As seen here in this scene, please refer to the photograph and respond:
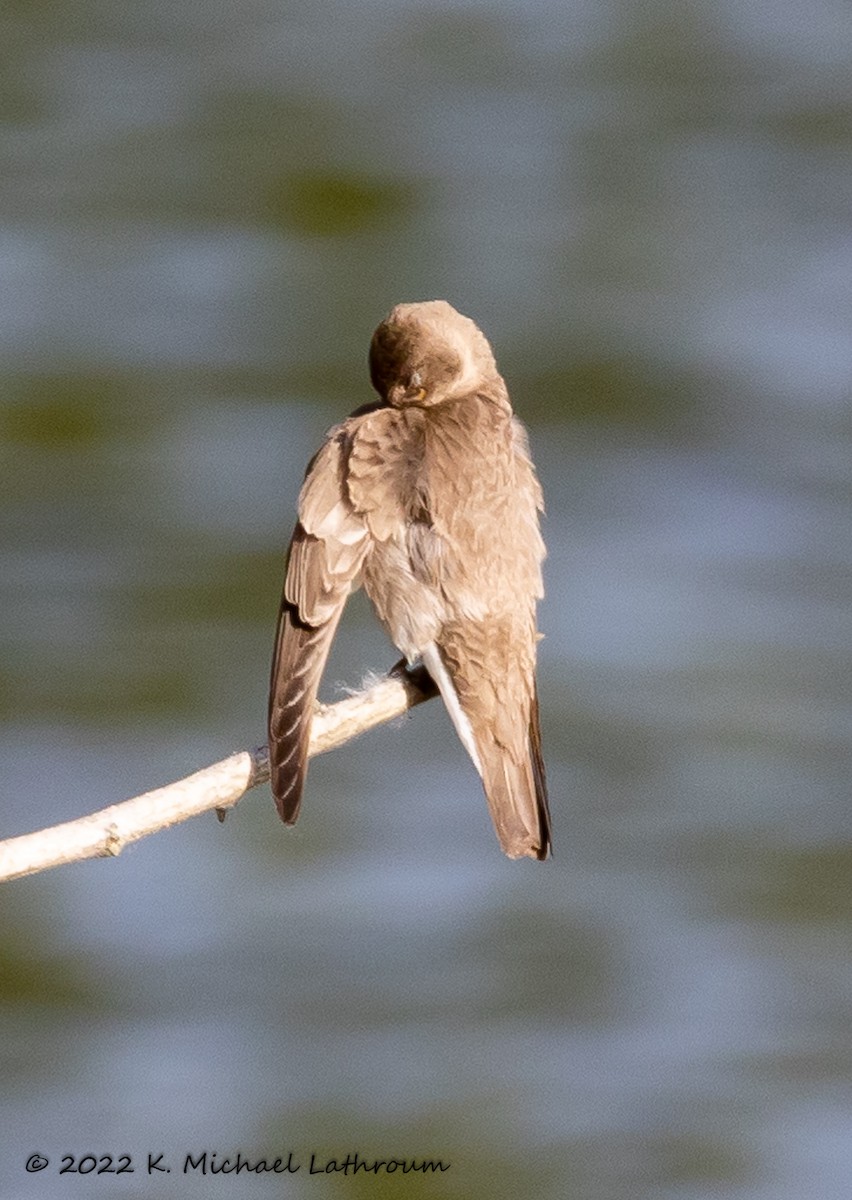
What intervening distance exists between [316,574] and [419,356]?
54 cm

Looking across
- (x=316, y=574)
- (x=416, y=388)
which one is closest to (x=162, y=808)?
(x=316, y=574)

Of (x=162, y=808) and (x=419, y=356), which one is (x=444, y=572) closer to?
(x=419, y=356)

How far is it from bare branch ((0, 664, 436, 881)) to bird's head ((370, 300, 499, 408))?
84 centimetres

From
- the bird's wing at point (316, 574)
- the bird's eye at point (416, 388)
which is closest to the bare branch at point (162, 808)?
the bird's wing at point (316, 574)

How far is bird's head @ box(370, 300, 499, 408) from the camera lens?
493 centimetres

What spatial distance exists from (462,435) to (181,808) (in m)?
1.32

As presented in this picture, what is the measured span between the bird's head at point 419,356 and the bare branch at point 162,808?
2.75ft

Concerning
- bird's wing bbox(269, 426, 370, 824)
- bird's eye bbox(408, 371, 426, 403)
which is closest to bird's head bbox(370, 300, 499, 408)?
bird's eye bbox(408, 371, 426, 403)

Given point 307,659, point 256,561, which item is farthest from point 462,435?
point 256,561

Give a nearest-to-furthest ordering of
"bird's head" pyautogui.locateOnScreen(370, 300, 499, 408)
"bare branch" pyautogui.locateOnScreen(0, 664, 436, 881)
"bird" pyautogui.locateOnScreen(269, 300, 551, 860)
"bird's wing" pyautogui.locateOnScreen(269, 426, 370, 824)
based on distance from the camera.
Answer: "bare branch" pyautogui.locateOnScreen(0, 664, 436, 881)
"bird's wing" pyautogui.locateOnScreen(269, 426, 370, 824)
"bird" pyautogui.locateOnScreen(269, 300, 551, 860)
"bird's head" pyautogui.locateOnScreen(370, 300, 499, 408)

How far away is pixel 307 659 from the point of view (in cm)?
458

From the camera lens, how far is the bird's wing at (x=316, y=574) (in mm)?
4535

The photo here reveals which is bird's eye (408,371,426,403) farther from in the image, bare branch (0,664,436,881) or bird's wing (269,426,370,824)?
bare branch (0,664,436,881)

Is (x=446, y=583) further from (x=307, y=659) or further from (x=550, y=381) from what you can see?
(x=550, y=381)
